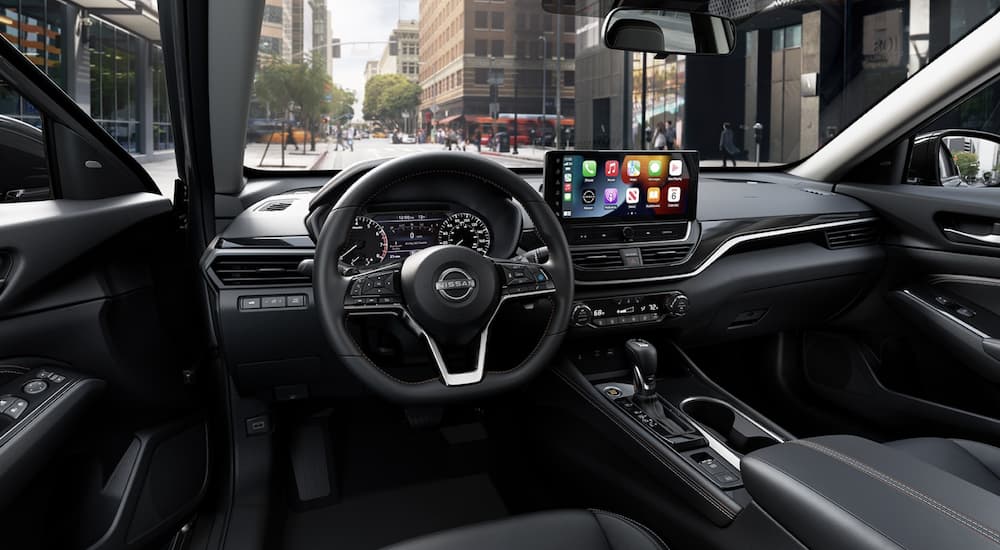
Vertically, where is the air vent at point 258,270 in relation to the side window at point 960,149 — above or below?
below

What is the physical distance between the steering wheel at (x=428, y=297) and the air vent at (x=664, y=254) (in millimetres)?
760

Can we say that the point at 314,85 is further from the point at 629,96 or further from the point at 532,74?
the point at 629,96

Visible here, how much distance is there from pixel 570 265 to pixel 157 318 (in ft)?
4.44

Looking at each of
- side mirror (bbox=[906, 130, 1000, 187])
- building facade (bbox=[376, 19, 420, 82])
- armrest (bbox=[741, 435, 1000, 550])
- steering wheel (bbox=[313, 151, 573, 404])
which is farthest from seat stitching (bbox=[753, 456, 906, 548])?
building facade (bbox=[376, 19, 420, 82])

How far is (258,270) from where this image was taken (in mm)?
2211

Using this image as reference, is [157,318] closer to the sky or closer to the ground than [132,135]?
closer to the ground

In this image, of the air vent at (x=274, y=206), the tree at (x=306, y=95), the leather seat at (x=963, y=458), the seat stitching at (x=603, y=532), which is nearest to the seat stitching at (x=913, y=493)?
the seat stitching at (x=603, y=532)

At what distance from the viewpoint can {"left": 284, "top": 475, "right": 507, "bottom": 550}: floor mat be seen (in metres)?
2.51

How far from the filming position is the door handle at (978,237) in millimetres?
2705

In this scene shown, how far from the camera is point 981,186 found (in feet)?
9.39

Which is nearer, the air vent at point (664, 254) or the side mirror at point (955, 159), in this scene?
the air vent at point (664, 254)

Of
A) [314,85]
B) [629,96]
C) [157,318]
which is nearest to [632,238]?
[314,85]

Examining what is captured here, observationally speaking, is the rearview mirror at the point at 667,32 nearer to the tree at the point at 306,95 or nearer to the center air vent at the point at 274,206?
the tree at the point at 306,95

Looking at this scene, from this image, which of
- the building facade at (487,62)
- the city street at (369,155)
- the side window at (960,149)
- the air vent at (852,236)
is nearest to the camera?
the city street at (369,155)
